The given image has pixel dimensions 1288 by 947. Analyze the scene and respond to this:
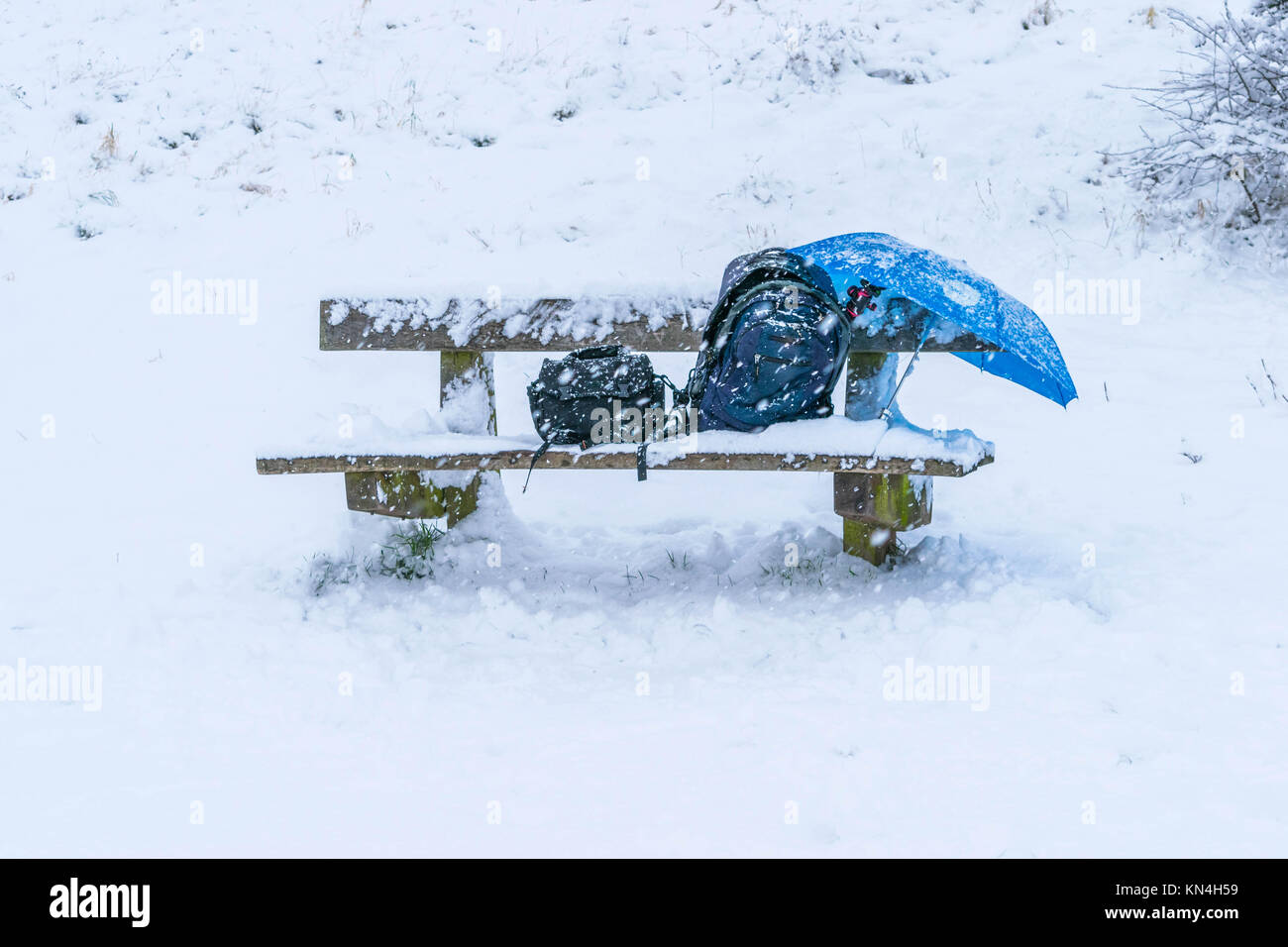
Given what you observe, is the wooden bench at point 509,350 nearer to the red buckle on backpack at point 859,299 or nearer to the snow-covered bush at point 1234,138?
the red buckle on backpack at point 859,299

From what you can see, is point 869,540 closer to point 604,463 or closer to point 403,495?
point 604,463

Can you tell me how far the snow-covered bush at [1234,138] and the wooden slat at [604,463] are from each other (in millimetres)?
4738

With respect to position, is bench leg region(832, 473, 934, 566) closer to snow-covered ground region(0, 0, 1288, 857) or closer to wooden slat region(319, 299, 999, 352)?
snow-covered ground region(0, 0, 1288, 857)

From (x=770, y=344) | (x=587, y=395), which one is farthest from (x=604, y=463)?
(x=770, y=344)

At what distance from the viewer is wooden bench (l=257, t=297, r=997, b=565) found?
12.6 feet

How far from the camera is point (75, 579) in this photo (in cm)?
435

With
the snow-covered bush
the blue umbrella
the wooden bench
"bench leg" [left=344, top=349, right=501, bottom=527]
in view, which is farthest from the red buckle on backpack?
the snow-covered bush

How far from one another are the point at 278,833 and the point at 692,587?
191 centimetres

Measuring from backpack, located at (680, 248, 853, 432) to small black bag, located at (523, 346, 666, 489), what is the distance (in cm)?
26

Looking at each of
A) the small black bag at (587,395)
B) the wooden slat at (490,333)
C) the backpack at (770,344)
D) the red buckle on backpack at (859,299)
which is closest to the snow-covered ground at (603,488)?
the wooden slat at (490,333)

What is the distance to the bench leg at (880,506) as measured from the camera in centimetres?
403

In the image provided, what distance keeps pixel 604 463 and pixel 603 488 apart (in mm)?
1764

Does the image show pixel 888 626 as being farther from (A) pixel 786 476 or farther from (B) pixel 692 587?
(A) pixel 786 476

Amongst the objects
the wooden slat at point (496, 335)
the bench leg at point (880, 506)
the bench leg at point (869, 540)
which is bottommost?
the bench leg at point (869, 540)
